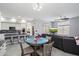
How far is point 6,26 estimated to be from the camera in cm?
768

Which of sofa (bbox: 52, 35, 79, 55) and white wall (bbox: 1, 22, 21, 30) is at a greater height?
white wall (bbox: 1, 22, 21, 30)

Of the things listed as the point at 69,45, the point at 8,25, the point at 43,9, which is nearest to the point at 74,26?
the point at 69,45

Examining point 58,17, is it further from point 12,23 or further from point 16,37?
point 12,23

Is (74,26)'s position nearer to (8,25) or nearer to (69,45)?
(69,45)

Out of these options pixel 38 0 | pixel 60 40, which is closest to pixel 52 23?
pixel 60 40

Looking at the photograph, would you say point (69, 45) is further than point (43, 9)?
No

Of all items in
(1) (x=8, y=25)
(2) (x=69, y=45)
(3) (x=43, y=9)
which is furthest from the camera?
(1) (x=8, y=25)

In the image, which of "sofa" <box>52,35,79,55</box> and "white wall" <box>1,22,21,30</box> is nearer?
"sofa" <box>52,35,79,55</box>

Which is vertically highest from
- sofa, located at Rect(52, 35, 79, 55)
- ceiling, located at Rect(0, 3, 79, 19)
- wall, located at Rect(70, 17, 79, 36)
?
ceiling, located at Rect(0, 3, 79, 19)

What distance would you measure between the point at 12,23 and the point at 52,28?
475 cm

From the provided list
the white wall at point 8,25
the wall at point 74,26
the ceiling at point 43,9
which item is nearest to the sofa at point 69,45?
the ceiling at point 43,9

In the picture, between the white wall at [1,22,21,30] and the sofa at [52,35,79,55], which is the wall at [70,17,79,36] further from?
the white wall at [1,22,21,30]

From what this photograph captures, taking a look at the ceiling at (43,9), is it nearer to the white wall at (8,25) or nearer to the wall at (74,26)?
the wall at (74,26)

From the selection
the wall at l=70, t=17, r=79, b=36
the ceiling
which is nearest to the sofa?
the ceiling
